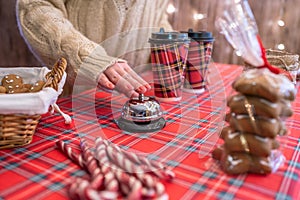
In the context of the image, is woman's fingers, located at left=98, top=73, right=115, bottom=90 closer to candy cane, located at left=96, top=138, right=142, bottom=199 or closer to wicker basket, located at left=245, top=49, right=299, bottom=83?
candy cane, located at left=96, top=138, right=142, bottom=199

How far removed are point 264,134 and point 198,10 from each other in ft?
6.54

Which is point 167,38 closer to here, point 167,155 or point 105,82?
point 105,82

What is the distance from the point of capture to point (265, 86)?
57cm

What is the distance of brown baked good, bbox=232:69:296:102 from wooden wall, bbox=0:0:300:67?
4.40ft

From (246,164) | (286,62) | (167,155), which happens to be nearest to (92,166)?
(167,155)

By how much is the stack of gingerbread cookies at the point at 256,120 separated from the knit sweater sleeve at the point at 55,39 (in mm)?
527

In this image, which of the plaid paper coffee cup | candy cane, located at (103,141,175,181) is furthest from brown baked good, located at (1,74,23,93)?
the plaid paper coffee cup

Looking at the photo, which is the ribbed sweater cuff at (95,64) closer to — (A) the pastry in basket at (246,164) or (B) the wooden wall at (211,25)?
(A) the pastry in basket at (246,164)

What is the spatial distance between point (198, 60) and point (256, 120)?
67cm

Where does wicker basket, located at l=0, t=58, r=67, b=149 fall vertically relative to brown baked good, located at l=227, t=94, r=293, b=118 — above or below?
below

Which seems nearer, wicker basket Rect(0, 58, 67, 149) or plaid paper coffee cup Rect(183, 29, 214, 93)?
wicker basket Rect(0, 58, 67, 149)

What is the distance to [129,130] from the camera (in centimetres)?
85

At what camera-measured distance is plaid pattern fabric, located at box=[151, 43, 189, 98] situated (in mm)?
1101

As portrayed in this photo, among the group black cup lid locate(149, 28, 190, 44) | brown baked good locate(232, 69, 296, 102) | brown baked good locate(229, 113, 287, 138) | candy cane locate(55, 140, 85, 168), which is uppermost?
black cup lid locate(149, 28, 190, 44)
